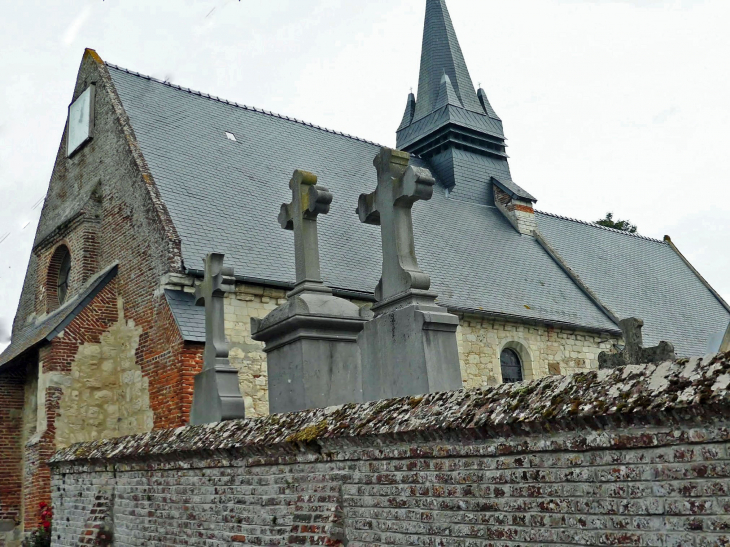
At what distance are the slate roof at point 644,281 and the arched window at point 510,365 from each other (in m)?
3.99

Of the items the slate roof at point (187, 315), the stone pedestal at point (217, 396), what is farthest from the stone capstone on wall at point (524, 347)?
the stone pedestal at point (217, 396)

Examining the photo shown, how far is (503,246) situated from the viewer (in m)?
17.6

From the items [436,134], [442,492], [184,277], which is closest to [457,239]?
[436,134]

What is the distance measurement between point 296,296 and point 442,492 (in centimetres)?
328

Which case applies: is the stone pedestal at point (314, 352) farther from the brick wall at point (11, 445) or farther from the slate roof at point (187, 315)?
the brick wall at point (11, 445)

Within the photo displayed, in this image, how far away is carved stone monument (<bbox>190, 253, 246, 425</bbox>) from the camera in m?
7.53

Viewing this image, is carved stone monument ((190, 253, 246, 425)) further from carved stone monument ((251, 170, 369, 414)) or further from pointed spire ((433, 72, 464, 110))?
pointed spire ((433, 72, 464, 110))

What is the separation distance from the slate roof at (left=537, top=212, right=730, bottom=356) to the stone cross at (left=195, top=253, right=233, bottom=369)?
11729mm

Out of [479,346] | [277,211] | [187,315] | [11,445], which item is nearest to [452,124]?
[277,211]

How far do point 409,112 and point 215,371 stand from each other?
16060 millimetres

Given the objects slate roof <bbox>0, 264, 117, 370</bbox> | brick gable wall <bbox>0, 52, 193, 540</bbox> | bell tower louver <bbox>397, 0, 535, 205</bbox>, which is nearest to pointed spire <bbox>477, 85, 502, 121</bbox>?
bell tower louver <bbox>397, 0, 535, 205</bbox>

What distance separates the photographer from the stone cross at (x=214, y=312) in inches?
317

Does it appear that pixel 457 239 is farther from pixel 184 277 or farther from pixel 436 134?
pixel 184 277

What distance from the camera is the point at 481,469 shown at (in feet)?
10.3
